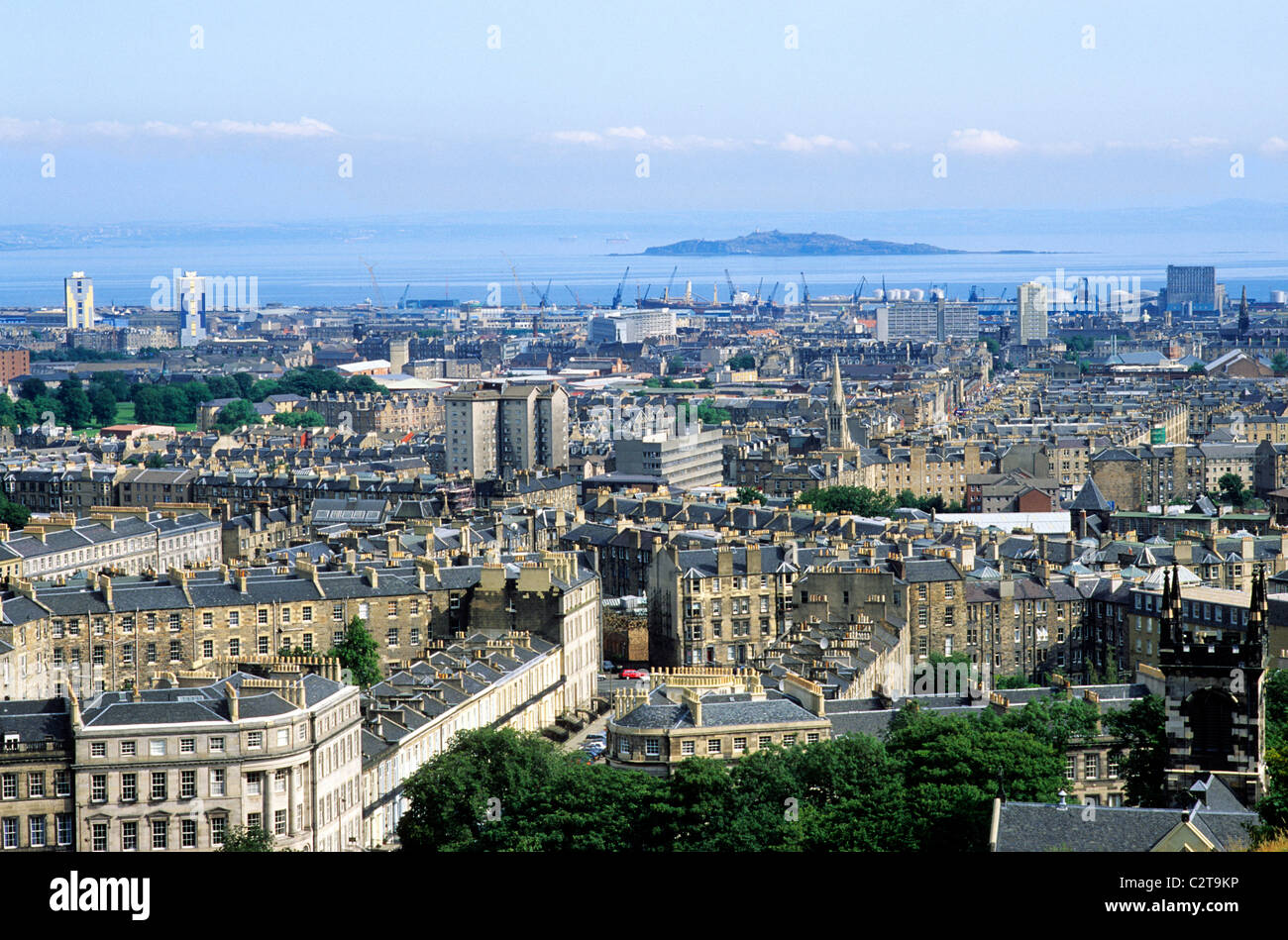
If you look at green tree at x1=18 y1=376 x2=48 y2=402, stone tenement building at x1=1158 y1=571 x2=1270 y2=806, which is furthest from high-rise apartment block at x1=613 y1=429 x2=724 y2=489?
green tree at x1=18 y1=376 x2=48 y2=402

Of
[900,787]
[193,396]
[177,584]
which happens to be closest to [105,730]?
[900,787]

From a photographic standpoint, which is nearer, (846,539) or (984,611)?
(984,611)

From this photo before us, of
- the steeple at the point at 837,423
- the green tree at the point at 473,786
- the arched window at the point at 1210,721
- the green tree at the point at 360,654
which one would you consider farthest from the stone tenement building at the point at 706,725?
the steeple at the point at 837,423

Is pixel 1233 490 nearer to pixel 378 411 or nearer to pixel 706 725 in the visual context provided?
pixel 706 725

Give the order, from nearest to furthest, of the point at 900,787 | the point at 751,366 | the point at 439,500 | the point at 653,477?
the point at 900,787 < the point at 439,500 < the point at 653,477 < the point at 751,366
